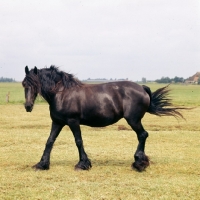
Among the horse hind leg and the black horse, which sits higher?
the black horse

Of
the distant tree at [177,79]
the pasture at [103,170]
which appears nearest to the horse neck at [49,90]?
the pasture at [103,170]

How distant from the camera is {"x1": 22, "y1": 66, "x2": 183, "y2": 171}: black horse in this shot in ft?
25.4

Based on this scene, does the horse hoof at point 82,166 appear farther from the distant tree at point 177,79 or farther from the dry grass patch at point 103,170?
the distant tree at point 177,79

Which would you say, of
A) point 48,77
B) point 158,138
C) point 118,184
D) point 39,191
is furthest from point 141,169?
point 158,138

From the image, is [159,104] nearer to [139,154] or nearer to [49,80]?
[139,154]

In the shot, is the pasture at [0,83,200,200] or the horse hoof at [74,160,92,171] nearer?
the pasture at [0,83,200,200]

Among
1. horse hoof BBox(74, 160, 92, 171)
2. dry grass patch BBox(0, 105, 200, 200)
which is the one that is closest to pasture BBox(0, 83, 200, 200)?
dry grass patch BBox(0, 105, 200, 200)

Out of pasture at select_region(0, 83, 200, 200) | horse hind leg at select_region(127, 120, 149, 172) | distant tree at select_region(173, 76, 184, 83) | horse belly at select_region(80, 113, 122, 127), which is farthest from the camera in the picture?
distant tree at select_region(173, 76, 184, 83)

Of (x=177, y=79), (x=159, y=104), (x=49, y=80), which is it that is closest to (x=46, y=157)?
(x=49, y=80)

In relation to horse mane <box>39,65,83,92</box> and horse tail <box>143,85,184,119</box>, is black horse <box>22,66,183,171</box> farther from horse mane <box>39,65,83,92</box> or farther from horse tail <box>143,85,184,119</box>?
horse tail <box>143,85,184,119</box>

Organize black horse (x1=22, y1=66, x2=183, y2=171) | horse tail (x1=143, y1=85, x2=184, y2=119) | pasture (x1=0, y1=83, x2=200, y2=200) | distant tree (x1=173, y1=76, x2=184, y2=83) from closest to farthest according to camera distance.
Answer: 1. pasture (x1=0, y1=83, x2=200, y2=200)
2. black horse (x1=22, y1=66, x2=183, y2=171)
3. horse tail (x1=143, y1=85, x2=184, y2=119)
4. distant tree (x1=173, y1=76, x2=184, y2=83)

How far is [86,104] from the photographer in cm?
→ 781

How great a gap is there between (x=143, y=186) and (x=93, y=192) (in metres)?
1.04

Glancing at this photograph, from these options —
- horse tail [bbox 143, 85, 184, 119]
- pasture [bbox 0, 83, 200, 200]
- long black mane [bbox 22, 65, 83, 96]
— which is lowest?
pasture [bbox 0, 83, 200, 200]
